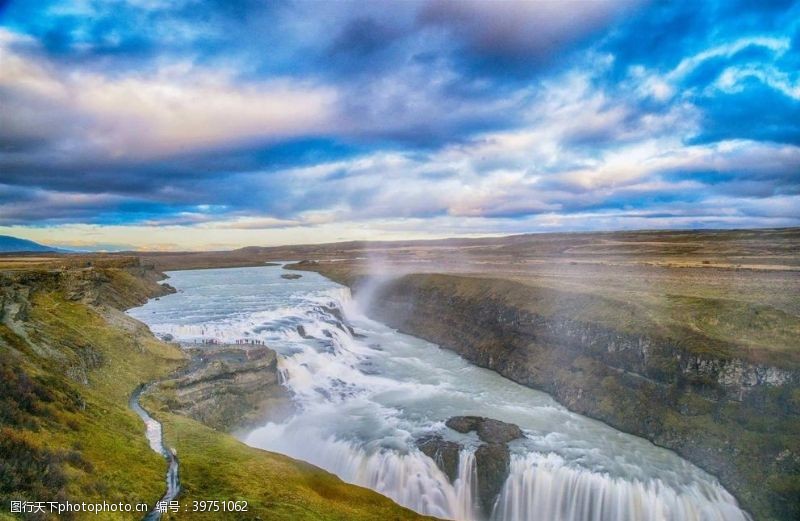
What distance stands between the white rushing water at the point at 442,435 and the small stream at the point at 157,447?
7.29 m

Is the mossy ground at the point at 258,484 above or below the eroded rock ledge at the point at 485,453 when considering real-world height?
above

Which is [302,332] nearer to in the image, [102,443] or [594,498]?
[102,443]

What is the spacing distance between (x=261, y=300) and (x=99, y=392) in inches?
1847

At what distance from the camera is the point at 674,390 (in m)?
30.5

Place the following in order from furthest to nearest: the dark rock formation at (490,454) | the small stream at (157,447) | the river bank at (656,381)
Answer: the dark rock formation at (490,454) → the river bank at (656,381) → the small stream at (157,447)

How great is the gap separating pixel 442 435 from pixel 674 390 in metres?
16.7

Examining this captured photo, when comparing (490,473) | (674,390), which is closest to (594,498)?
(490,473)

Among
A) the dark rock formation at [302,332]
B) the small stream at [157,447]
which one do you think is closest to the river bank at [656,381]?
the dark rock formation at [302,332]

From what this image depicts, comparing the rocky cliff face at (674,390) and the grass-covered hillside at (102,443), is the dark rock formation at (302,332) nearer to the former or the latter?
the rocky cliff face at (674,390)

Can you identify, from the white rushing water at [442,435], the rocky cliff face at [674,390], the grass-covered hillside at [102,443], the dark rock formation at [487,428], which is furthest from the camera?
the dark rock formation at [487,428]

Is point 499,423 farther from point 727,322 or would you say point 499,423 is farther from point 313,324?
point 313,324

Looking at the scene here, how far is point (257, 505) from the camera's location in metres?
15.4

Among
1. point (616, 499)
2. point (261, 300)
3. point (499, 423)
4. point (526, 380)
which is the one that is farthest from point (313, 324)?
point (616, 499)

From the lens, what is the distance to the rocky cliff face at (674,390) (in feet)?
78.4
